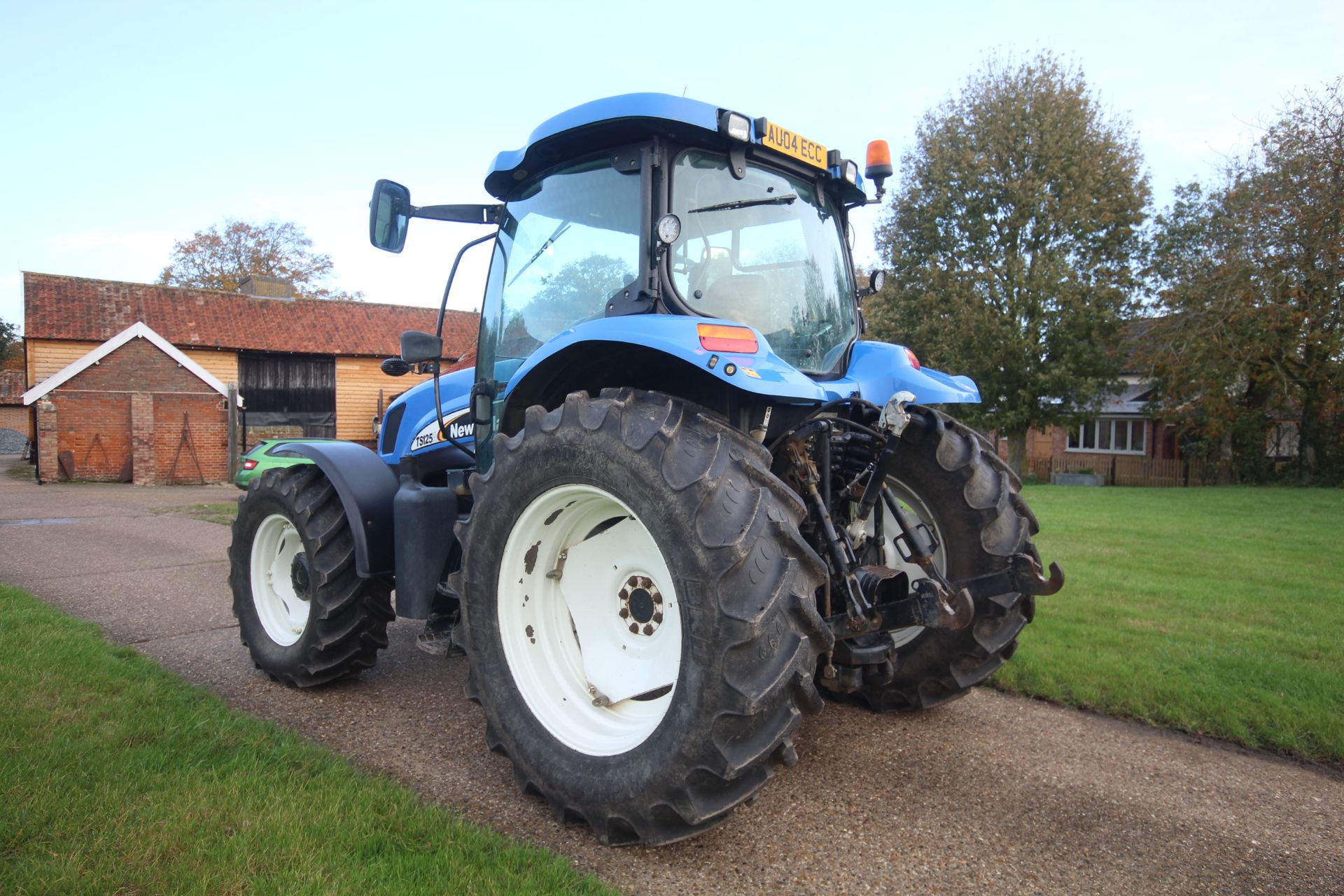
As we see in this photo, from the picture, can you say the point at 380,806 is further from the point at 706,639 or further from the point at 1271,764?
the point at 1271,764

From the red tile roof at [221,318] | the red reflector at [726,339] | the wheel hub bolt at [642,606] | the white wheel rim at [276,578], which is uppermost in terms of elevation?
the red tile roof at [221,318]

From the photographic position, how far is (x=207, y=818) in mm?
2734

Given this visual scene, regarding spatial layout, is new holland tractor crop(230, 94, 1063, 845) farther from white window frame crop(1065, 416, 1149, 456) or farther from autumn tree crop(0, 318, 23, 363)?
autumn tree crop(0, 318, 23, 363)

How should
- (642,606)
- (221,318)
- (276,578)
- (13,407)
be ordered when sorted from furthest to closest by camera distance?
(13,407)
(221,318)
(276,578)
(642,606)

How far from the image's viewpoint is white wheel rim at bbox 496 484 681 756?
292cm

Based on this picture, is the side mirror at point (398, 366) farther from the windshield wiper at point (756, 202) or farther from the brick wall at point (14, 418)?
the brick wall at point (14, 418)

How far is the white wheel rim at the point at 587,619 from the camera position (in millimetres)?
2916

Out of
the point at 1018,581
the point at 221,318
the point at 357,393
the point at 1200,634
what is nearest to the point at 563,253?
the point at 1018,581

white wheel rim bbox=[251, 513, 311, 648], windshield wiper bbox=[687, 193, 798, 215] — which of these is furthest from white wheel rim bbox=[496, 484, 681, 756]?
white wheel rim bbox=[251, 513, 311, 648]

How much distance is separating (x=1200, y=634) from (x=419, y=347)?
5201mm

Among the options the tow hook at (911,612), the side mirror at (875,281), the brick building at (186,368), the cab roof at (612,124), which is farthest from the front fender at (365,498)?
the brick building at (186,368)

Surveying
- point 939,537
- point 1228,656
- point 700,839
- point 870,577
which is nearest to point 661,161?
point 870,577

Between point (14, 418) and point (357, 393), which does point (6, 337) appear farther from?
point (357, 393)

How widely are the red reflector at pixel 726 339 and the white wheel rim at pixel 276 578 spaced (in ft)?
9.44
